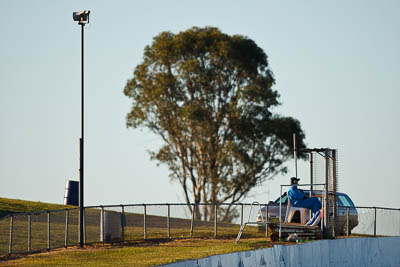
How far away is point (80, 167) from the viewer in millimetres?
28156

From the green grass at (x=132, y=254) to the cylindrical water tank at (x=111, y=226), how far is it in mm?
773

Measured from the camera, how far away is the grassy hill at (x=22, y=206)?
4212cm

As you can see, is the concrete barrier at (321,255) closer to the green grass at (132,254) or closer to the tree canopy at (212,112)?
the green grass at (132,254)

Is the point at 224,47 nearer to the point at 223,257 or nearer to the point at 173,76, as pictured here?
the point at 173,76

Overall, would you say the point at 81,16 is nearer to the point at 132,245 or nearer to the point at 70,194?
the point at 132,245

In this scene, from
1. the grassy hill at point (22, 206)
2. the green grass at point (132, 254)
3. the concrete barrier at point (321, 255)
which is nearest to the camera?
the concrete barrier at point (321, 255)

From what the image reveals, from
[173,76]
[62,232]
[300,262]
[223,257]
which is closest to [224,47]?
[173,76]

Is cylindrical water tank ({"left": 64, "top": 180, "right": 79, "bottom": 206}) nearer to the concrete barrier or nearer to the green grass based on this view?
the green grass

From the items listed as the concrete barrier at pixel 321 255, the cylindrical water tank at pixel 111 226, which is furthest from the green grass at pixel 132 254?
the concrete barrier at pixel 321 255

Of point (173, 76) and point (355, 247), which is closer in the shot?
point (355, 247)

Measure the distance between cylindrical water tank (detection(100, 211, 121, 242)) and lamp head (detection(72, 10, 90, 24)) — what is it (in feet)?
22.1

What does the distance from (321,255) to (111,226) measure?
9.57 metres

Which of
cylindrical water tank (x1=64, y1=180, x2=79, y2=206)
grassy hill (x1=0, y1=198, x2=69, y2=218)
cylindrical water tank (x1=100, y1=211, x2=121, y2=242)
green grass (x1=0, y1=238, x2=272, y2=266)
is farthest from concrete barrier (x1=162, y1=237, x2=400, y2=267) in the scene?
cylindrical water tank (x1=64, y1=180, x2=79, y2=206)

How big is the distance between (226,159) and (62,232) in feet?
68.1
